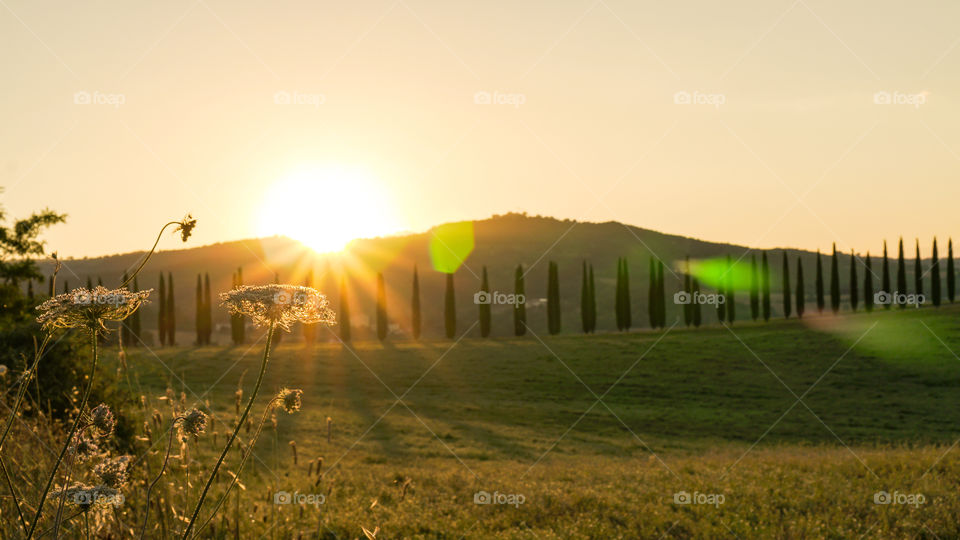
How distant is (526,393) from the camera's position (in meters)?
41.3

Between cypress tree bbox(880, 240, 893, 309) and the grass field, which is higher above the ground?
cypress tree bbox(880, 240, 893, 309)

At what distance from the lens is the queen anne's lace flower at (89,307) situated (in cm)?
243

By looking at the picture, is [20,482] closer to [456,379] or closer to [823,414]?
[823,414]

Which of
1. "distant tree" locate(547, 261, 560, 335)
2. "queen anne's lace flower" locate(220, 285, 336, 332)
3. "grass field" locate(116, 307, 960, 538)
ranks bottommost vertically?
"grass field" locate(116, 307, 960, 538)

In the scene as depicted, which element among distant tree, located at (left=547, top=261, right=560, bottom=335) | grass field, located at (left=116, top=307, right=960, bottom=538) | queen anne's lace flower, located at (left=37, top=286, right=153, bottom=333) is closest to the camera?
queen anne's lace flower, located at (left=37, top=286, right=153, bottom=333)

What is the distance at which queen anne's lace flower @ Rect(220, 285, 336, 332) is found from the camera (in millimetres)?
2719

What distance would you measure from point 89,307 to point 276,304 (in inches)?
24.8

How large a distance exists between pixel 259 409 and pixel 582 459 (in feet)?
45.4

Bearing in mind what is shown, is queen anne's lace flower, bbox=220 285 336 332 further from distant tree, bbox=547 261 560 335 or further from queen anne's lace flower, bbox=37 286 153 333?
distant tree, bbox=547 261 560 335

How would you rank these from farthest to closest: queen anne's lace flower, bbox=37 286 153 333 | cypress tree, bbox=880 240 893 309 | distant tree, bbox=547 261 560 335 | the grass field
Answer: distant tree, bbox=547 261 560 335 → cypress tree, bbox=880 240 893 309 → the grass field → queen anne's lace flower, bbox=37 286 153 333

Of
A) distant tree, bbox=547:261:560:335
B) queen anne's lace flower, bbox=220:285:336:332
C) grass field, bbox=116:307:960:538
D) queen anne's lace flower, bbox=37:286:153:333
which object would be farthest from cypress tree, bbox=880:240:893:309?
queen anne's lace flower, bbox=37:286:153:333

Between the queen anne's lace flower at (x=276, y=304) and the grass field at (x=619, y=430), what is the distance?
1.89 metres

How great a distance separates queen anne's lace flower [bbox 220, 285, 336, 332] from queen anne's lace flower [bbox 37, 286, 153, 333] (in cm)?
36

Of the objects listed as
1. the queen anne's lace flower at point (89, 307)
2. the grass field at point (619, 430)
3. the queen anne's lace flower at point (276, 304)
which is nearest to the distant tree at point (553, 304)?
the grass field at point (619, 430)
